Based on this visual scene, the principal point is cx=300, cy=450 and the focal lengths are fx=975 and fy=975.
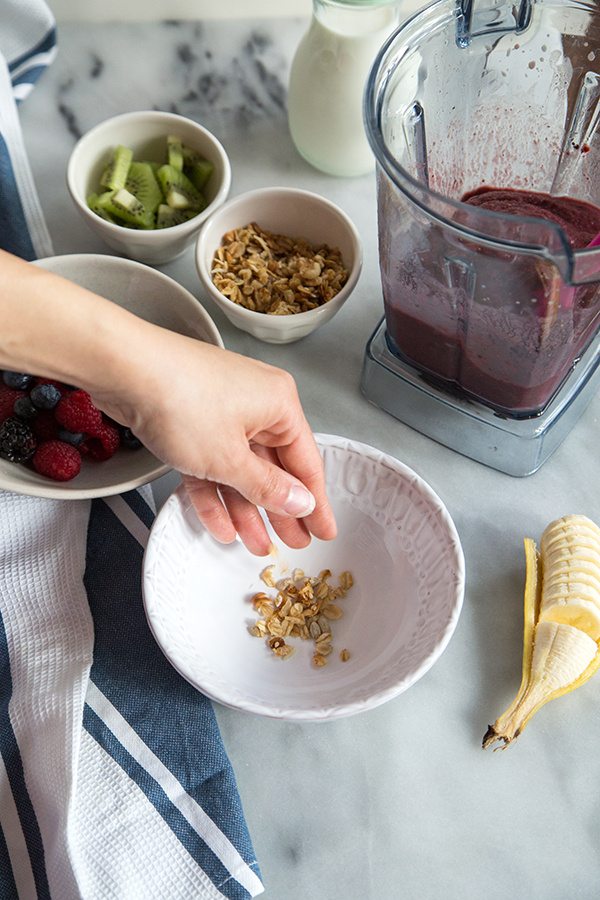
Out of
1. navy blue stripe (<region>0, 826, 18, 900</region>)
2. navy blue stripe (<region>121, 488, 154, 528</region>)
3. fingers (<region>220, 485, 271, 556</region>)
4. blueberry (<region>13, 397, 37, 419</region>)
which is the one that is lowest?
navy blue stripe (<region>0, 826, 18, 900</region>)

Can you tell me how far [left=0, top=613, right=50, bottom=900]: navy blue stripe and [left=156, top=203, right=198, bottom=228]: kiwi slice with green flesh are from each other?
420mm

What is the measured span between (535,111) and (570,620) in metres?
0.43

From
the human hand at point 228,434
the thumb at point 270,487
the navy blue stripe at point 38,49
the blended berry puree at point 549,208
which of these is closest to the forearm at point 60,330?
the human hand at point 228,434

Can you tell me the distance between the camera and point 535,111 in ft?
2.74

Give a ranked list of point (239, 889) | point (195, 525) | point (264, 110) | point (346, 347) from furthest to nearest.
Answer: point (264, 110) → point (346, 347) → point (195, 525) → point (239, 889)

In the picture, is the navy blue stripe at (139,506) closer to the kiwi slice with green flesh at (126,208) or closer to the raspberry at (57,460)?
the raspberry at (57,460)

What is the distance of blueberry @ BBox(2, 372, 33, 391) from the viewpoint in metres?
0.80

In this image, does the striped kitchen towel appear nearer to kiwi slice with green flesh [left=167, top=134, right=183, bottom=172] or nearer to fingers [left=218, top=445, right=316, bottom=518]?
fingers [left=218, top=445, right=316, bottom=518]

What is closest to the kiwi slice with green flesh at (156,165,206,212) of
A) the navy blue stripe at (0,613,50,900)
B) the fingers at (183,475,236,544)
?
the fingers at (183,475,236,544)

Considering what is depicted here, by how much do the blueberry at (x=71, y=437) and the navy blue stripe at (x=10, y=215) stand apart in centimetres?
24

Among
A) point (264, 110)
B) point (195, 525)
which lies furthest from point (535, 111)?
point (195, 525)

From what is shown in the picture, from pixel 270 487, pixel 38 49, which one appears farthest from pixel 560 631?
pixel 38 49

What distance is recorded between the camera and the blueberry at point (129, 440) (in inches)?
31.4

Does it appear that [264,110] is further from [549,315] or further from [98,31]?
[549,315]
